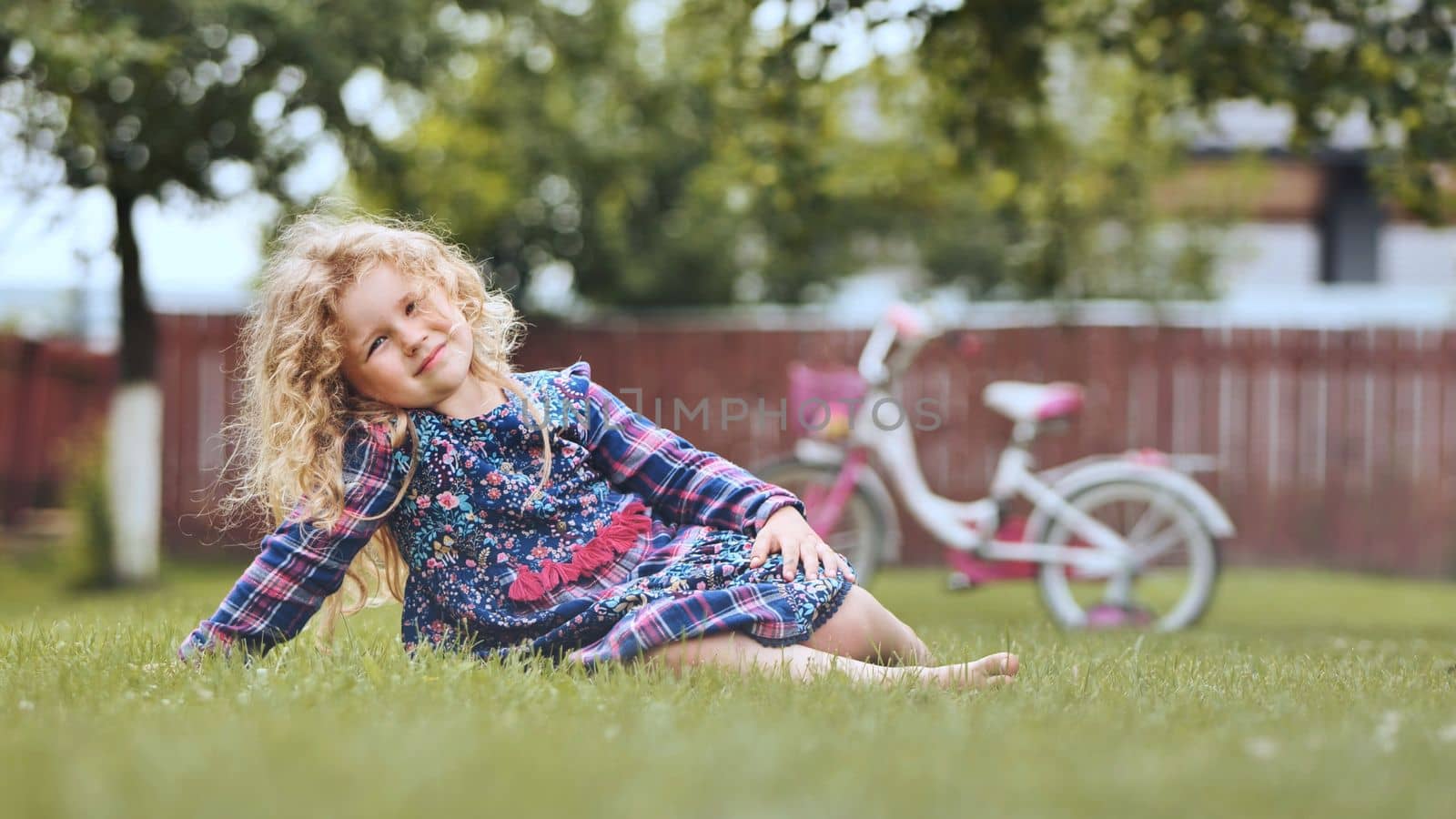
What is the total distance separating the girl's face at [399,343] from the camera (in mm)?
2914

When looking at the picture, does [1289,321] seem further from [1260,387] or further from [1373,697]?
[1373,697]

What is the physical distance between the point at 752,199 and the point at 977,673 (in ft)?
21.0

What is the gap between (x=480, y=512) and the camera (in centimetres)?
296

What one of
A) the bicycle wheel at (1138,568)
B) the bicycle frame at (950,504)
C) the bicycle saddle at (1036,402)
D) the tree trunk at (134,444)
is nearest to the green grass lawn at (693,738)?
the bicycle wheel at (1138,568)

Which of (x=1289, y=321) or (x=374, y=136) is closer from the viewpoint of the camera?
(x=374, y=136)

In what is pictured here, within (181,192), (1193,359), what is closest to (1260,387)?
(1193,359)

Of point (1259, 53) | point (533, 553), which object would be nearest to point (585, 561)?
point (533, 553)

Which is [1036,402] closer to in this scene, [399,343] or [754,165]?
[754,165]

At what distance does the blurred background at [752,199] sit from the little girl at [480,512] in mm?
2178

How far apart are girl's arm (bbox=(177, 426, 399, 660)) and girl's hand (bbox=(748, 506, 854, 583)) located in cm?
79

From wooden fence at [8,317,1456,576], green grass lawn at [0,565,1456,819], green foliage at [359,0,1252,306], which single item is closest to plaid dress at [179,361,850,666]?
green grass lawn at [0,565,1456,819]

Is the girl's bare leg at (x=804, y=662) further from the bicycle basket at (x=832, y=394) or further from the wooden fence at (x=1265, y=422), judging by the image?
the wooden fence at (x=1265, y=422)

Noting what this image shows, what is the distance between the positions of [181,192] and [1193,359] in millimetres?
6652

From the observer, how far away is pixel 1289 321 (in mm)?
9969
